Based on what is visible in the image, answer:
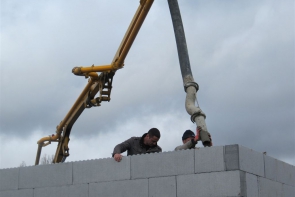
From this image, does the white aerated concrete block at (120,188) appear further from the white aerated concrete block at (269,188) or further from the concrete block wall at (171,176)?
the white aerated concrete block at (269,188)

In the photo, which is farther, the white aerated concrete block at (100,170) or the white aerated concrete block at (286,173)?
the white aerated concrete block at (286,173)

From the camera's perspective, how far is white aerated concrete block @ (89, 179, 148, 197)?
20.6 feet

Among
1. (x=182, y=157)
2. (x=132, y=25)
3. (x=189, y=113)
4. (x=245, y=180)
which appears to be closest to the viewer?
(x=245, y=180)

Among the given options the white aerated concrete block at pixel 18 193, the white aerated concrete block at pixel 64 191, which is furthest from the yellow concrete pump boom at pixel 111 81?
the white aerated concrete block at pixel 18 193

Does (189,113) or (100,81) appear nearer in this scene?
(189,113)

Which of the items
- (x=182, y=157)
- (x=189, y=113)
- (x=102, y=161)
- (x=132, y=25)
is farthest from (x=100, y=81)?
(x=182, y=157)

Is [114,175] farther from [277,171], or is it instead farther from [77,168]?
[277,171]

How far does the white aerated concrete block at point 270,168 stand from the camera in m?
6.27

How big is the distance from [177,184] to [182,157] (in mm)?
302

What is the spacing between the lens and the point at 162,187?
6.13 metres

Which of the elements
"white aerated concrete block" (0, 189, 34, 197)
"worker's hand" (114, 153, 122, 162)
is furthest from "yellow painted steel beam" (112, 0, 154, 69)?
"worker's hand" (114, 153, 122, 162)

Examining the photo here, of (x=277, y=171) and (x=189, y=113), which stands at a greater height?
(x=189, y=113)

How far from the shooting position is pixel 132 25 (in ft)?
31.8

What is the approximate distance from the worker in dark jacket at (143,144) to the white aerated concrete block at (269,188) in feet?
4.72
